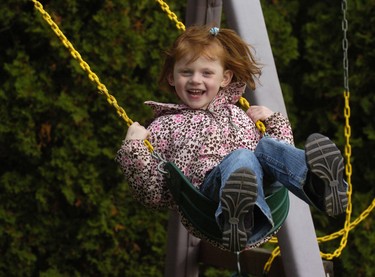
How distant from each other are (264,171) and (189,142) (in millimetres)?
327

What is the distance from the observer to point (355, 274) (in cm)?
593

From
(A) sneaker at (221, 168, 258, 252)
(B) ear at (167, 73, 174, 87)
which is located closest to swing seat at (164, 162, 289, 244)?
(A) sneaker at (221, 168, 258, 252)

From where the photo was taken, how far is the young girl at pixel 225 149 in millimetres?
2928

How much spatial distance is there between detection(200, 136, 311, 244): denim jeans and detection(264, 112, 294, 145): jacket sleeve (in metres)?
0.27

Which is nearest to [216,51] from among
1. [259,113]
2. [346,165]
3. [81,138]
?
[259,113]

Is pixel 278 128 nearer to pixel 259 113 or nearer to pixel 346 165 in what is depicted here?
pixel 259 113

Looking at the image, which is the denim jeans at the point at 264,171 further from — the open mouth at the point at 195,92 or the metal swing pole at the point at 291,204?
the metal swing pole at the point at 291,204

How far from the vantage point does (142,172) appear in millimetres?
3354

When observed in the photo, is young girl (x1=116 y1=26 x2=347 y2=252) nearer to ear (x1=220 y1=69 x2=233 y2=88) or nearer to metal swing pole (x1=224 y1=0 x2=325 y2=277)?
ear (x1=220 y1=69 x2=233 y2=88)

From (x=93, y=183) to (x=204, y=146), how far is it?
93.7 inches

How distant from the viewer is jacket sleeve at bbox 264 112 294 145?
3.50m

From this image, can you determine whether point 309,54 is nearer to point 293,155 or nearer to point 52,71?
point 52,71

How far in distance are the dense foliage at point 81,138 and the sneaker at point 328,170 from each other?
281 cm

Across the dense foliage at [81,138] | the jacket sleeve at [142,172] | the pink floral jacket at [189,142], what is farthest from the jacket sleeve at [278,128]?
the dense foliage at [81,138]
